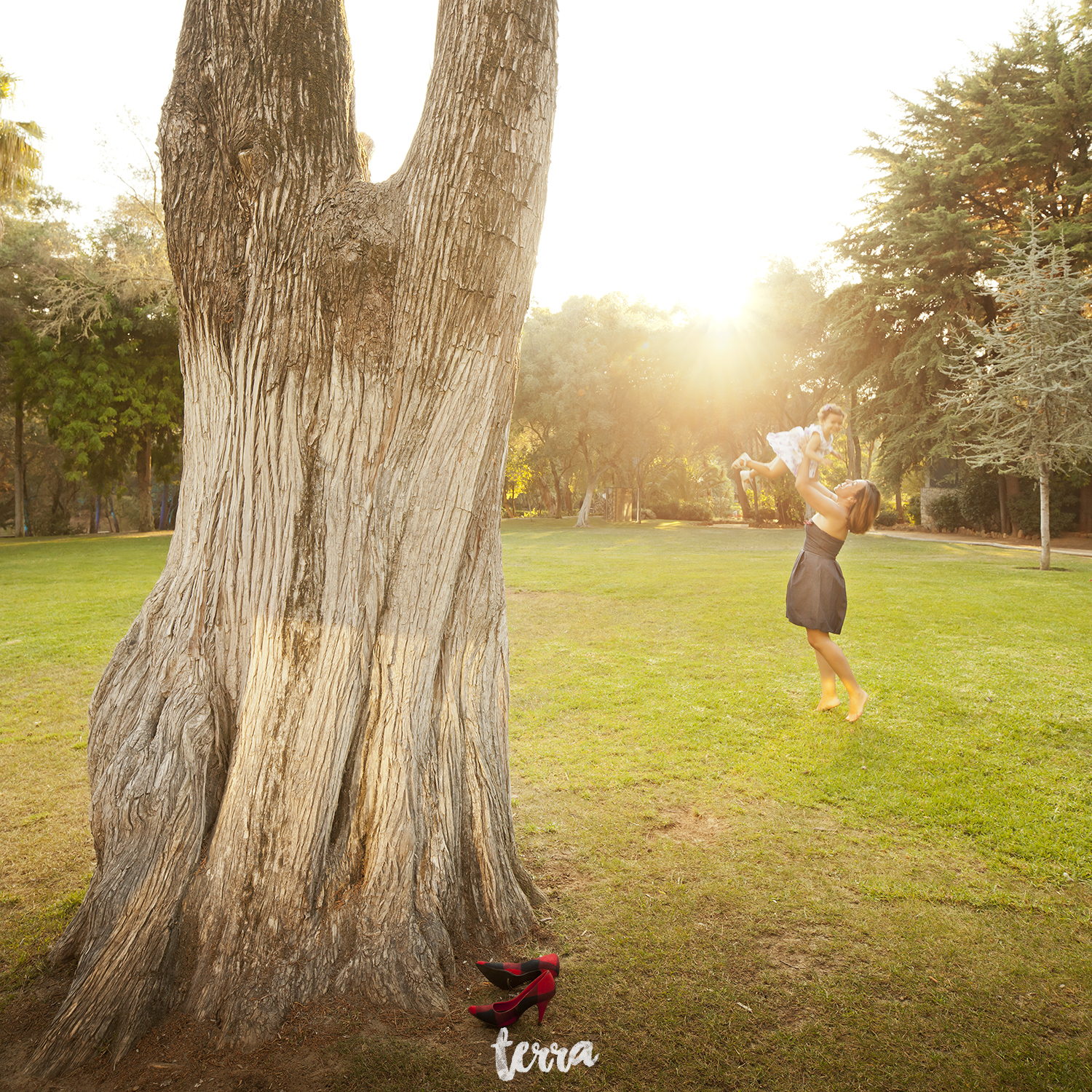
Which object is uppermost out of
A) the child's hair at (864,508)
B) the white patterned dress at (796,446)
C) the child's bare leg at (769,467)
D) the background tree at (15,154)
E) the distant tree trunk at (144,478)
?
the background tree at (15,154)

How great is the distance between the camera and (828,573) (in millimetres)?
5797

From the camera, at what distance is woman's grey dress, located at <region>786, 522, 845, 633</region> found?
5766 millimetres

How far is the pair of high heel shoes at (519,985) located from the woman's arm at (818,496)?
4.09 metres

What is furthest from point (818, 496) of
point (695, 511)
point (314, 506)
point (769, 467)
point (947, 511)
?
point (695, 511)

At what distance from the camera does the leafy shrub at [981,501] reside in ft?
87.4

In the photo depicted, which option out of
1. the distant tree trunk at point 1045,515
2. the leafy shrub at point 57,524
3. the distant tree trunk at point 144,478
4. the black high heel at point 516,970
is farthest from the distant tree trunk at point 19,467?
the distant tree trunk at point 1045,515

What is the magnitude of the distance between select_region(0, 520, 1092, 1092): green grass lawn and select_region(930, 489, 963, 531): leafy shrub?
21969 mm

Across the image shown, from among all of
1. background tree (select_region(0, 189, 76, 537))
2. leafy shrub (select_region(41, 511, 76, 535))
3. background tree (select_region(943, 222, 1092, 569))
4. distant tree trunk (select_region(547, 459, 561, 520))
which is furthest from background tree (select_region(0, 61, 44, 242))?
distant tree trunk (select_region(547, 459, 561, 520))

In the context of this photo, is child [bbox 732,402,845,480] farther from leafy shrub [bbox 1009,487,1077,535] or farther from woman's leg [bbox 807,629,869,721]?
leafy shrub [bbox 1009,487,1077,535]

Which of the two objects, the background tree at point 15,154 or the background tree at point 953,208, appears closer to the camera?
the background tree at point 15,154

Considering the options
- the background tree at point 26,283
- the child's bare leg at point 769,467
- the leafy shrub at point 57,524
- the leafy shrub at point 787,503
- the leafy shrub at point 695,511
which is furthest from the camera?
the leafy shrub at point 695,511

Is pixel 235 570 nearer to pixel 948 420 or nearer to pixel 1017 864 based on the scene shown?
pixel 1017 864

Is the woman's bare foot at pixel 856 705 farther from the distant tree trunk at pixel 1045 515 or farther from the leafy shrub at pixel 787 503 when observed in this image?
the leafy shrub at pixel 787 503

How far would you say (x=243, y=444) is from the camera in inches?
108
